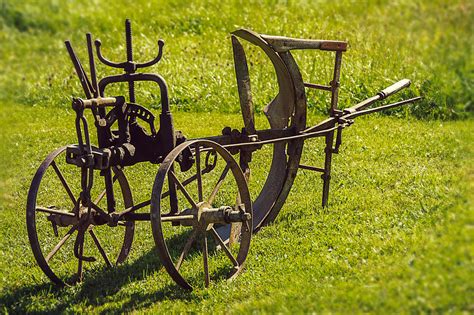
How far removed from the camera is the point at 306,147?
9914 millimetres

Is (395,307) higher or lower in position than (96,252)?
higher

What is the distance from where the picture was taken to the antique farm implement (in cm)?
589

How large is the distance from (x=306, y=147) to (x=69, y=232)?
14.3ft

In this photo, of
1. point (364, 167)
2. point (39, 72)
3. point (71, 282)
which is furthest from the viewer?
point (39, 72)

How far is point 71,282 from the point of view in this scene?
6.46 meters

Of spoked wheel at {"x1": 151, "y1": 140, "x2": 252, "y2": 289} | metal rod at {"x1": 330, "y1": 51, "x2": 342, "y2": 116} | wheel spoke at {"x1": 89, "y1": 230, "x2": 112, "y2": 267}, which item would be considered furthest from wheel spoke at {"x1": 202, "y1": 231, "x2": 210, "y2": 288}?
metal rod at {"x1": 330, "y1": 51, "x2": 342, "y2": 116}

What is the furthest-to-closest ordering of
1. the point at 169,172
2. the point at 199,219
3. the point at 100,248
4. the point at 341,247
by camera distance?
the point at 100,248 → the point at 341,247 → the point at 199,219 → the point at 169,172

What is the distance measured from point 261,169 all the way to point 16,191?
2.82 meters

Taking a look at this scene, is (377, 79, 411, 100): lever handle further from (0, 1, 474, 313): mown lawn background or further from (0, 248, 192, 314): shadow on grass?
(0, 248, 192, 314): shadow on grass

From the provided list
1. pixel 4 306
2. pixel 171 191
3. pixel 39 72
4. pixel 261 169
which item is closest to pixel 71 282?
pixel 4 306

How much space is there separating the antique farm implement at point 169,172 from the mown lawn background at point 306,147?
0.76 ft

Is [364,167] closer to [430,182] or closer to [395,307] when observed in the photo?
[430,182]

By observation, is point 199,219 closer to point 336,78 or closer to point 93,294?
point 93,294

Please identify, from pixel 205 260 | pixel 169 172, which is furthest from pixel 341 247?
pixel 169 172
